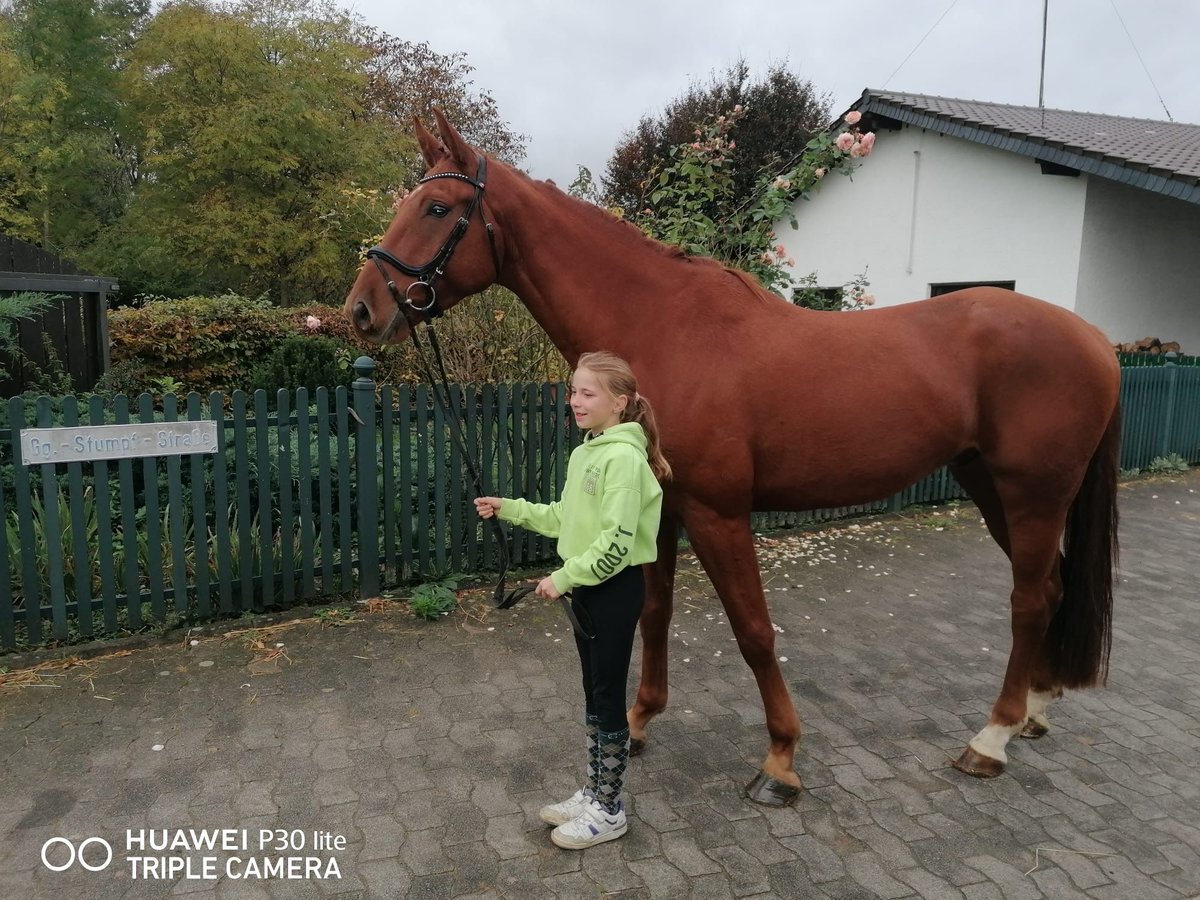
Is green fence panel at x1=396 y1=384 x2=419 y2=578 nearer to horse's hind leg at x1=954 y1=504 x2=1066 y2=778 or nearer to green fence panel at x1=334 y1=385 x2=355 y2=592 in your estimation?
green fence panel at x1=334 y1=385 x2=355 y2=592

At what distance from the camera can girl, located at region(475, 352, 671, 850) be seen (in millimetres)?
2105

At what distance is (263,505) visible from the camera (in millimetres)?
4301

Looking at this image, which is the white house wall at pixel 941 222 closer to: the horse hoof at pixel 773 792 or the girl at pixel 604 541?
the horse hoof at pixel 773 792

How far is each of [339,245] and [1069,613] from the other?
18.5m

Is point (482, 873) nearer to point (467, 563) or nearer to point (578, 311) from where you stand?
point (578, 311)

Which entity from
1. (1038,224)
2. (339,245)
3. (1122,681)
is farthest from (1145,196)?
(339,245)

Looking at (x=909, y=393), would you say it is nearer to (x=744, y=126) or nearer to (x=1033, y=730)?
(x=1033, y=730)

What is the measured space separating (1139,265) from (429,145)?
11315mm

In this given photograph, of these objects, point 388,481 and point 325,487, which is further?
point 388,481

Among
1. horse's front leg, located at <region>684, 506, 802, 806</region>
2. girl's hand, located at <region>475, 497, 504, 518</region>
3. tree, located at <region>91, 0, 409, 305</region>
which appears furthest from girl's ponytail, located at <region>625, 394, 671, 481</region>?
tree, located at <region>91, 0, 409, 305</region>

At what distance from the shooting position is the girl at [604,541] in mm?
2105

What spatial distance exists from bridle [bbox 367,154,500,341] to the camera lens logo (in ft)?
6.22

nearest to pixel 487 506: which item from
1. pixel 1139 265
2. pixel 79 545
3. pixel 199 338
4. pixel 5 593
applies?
pixel 79 545

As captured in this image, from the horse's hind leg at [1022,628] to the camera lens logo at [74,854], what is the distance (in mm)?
3065
